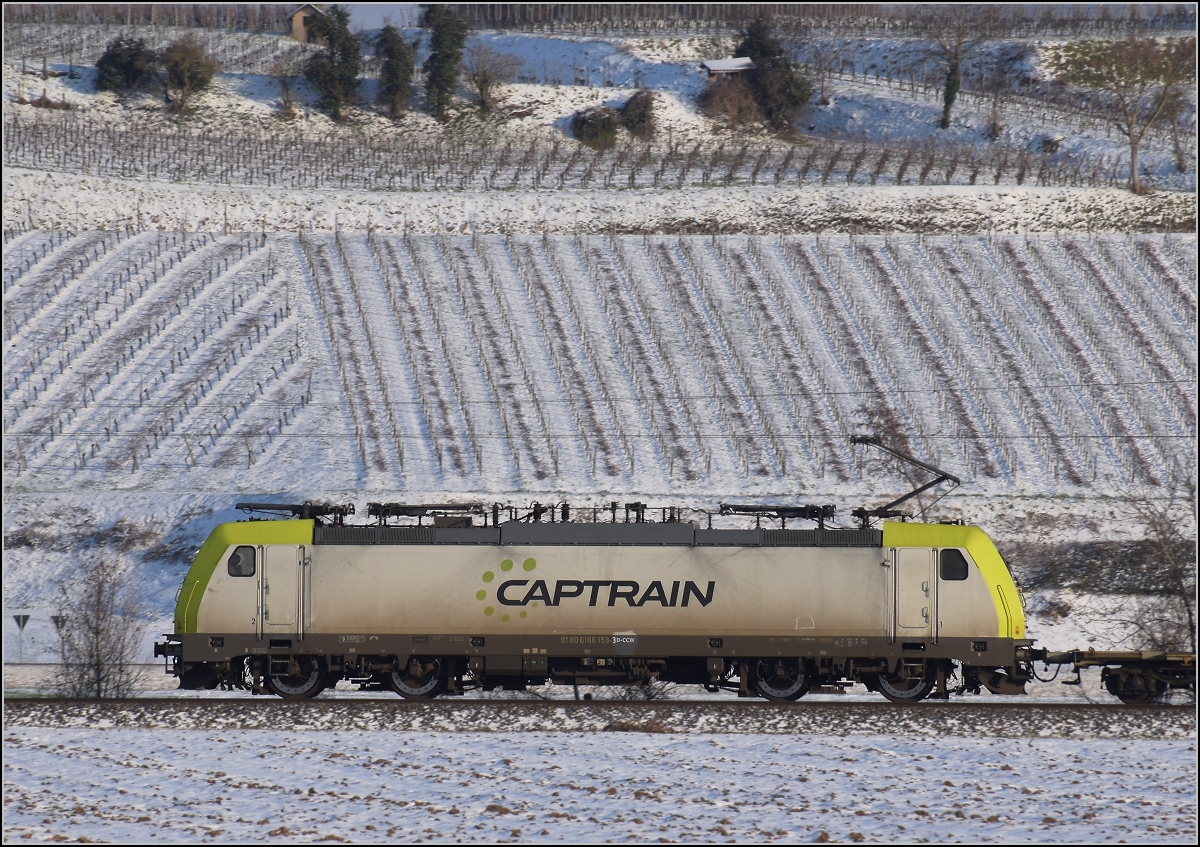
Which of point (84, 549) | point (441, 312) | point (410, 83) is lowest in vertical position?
point (84, 549)

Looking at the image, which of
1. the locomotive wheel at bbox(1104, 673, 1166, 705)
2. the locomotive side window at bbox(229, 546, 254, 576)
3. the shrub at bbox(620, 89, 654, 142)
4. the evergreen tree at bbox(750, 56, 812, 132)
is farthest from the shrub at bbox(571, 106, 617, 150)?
the locomotive wheel at bbox(1104, 673, 1166, 705)

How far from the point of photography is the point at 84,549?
127 feet

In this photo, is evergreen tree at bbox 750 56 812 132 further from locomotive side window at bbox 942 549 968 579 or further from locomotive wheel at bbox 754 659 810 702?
locomotive wheel at bbox 754 659 810 702

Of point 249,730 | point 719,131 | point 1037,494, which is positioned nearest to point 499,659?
point 249,730

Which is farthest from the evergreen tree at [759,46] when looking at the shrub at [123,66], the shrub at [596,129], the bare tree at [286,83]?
the shrub at [123,66]

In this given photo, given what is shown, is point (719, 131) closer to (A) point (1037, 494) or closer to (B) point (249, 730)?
(A) point (1037, 494)

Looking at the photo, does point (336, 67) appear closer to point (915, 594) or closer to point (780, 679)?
point (780, 679)

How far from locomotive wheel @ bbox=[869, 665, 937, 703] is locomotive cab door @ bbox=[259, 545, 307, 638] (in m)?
11.9

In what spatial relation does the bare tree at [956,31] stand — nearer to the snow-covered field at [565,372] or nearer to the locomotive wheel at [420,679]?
the snow-covered field at [565,372]

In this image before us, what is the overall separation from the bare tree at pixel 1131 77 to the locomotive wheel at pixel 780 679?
50426mm

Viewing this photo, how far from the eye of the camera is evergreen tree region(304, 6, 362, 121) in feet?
250

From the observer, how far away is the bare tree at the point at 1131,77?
68.4 meters

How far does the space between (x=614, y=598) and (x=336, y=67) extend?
206 feet

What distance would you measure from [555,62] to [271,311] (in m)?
41.8
